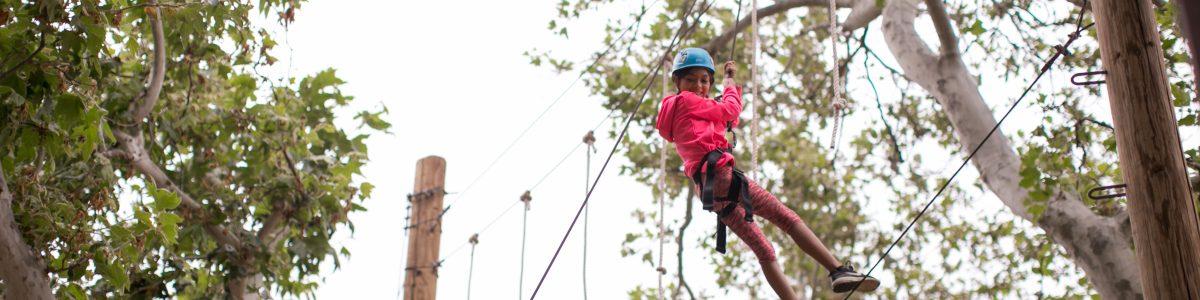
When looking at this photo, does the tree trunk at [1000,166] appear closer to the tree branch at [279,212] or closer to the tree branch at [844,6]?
the tree branch at [844,6]

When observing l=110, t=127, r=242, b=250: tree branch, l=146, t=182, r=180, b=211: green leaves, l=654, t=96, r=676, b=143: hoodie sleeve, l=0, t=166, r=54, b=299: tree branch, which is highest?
l=110, t=127, r=242, b=250: tree branch

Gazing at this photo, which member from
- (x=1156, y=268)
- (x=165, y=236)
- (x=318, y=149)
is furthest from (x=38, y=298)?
(x=1156, y=268)


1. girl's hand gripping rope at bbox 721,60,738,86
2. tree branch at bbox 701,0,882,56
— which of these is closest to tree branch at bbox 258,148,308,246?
tree branch at bbox 701,0,882,56

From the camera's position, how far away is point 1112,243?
666cm

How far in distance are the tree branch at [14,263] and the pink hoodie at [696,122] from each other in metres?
2.55

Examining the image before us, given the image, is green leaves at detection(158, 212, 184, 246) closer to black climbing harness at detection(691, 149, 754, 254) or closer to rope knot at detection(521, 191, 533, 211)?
black climbing harness at detection(691, 149, 754, 254)

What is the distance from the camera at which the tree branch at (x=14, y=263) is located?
4984mm

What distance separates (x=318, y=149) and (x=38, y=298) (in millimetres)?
3483

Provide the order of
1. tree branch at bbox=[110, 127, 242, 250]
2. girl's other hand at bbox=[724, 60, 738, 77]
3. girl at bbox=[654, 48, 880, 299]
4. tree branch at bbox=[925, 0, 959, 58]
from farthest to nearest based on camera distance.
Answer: tree branch at bbox=[925, 0, 959, 58], tree branch at bbox=[110, 127, 242, 250], girl's other hand at bbox=[724, 60, 738, 77], girl at bbox=[654, 48, 880, 299]

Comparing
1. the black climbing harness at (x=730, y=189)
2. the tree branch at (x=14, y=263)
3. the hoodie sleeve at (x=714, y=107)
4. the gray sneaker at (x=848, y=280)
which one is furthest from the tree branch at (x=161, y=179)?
the gray sneaker at (x=848, y=280)

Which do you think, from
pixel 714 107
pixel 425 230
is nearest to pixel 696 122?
pixel 714 107

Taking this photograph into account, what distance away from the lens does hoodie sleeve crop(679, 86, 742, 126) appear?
4688mm

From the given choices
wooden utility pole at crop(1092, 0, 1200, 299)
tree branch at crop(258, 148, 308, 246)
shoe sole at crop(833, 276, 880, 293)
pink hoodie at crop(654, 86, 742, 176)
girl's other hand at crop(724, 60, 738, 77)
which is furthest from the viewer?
tree branch at crop(258, 148, 308, 246)

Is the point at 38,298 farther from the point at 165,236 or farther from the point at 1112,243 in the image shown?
the point at 1112,243
